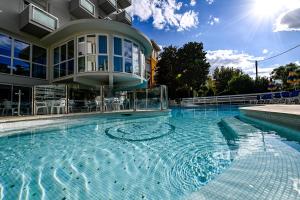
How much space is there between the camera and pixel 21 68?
1173 cm

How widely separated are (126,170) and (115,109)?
9500 millimetres

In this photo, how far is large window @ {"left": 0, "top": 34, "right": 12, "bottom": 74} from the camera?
35.1ft

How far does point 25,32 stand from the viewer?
11727 mm

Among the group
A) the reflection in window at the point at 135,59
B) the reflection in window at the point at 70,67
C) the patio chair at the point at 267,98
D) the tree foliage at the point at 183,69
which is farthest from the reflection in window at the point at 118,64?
the tree foliage at the point at 183,69

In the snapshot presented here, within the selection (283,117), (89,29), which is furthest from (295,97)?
(89,29)

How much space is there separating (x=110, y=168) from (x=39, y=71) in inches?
493

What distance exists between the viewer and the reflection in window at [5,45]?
1074cm

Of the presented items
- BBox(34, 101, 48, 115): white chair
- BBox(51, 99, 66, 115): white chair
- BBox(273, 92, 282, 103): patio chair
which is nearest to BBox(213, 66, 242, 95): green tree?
BBox(273, 92, 282, 103): patio chair

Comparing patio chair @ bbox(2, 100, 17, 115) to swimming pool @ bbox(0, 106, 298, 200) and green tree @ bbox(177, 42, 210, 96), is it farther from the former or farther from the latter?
green tree @ bbox(177, 42, 210, 96)

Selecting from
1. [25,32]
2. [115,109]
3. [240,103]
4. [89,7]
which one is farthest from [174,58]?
[25,32]

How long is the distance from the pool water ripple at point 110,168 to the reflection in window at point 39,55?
965 centimetres

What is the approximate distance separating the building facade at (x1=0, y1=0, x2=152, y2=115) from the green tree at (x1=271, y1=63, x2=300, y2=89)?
29.6 meters

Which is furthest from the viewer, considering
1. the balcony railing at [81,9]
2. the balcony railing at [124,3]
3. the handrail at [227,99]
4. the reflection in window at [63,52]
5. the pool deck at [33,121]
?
the handrail at [227,99]

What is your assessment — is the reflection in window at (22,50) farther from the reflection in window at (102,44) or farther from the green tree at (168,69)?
the green tree at (168,69)
